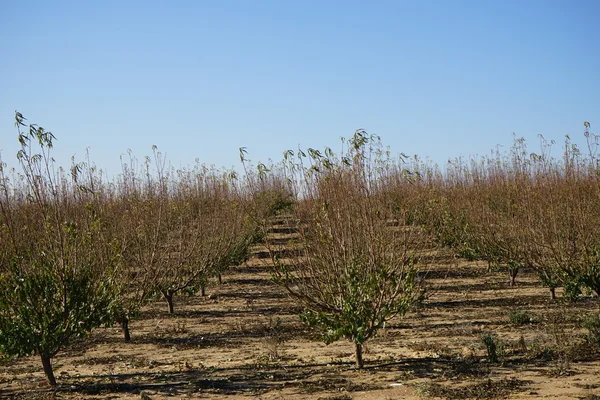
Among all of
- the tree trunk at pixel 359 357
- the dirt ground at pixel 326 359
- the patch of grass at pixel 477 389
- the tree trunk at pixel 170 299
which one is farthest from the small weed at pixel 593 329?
the tree trunk at pixel 170 299

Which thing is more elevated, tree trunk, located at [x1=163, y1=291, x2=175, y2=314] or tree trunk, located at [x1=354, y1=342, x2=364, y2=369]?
tree trunk, located at [x1=163, y1=291, x2=175, y2=314]

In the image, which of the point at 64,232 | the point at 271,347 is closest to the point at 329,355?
the point at 271,347

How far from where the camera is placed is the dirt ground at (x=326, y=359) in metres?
7.26

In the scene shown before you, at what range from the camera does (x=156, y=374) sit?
869cm

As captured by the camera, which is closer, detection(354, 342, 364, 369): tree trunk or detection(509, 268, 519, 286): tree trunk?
detection(354, 342, 364, 369): tree trunk

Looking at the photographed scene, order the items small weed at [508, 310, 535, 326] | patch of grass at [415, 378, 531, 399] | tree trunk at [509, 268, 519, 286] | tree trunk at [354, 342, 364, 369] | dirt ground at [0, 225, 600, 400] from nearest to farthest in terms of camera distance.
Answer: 1. patch of grass at [415, 378, 531, 399]
2. dirt ground at [0, 225, 600, 400]
3. tree trunk at [354, 342, 364, 369]
4. small weed at [508, 310, 535, 326]
5. tree trunk at [509, 268, 519, 286]

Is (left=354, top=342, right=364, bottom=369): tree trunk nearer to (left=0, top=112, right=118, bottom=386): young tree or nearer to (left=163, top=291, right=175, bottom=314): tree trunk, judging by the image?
(left=0, top=112, right=118, bottom=386): young tree

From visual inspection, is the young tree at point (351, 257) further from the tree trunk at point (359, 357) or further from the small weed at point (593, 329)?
the small weed at point (593, 329)

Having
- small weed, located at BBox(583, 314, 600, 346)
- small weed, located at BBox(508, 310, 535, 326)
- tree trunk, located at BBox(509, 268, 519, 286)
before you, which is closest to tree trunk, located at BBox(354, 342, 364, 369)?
small weed, located at BBox(583, 314, 600, 346)

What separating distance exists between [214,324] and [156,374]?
413 centimetres

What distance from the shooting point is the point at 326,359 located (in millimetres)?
9078

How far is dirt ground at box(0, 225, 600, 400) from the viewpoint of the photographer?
7258 mm

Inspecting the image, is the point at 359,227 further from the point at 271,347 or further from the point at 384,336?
the point at 384,336

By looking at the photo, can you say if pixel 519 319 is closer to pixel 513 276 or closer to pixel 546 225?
pixel 546 225
